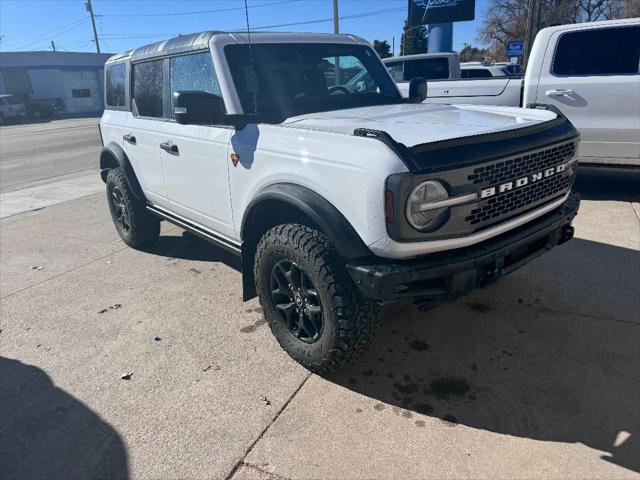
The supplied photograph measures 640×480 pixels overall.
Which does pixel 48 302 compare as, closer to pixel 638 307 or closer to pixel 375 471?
pixel 375 471

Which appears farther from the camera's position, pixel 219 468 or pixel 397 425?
pixel 397 425

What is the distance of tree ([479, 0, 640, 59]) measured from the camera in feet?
117

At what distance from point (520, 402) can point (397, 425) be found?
683 millimetres

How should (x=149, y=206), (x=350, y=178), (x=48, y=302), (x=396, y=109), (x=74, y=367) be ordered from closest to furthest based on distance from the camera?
1. (x=350, y=178)
2. (x=74, y=367)
3. (x=396, y=109)
4. (x=48, y=302)
5. (x=149, y=206)

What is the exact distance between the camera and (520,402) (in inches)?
102

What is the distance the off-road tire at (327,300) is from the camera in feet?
8.33

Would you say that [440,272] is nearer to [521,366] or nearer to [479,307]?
[521,366]

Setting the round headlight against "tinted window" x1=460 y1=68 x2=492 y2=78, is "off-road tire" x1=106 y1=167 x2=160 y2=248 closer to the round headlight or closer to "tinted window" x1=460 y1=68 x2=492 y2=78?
the round headlight

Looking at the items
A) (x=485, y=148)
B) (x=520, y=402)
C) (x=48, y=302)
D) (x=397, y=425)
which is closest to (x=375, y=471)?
(x=397, y=425)

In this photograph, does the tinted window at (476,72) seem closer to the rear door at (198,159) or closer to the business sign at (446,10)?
the rear door at (198,159)

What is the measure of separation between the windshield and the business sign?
23.1 meters

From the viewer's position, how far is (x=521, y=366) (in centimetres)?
290

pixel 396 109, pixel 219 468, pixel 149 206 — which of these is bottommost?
pixel 219 468

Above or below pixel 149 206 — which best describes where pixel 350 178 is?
above
